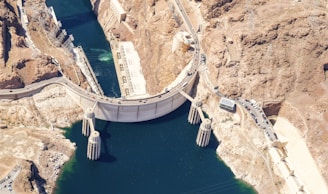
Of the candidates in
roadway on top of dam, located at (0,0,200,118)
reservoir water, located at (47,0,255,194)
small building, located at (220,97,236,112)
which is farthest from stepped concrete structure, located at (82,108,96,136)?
small building, located at (220,97,236,112)

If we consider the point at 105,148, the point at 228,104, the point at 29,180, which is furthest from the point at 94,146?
the point at 228,104

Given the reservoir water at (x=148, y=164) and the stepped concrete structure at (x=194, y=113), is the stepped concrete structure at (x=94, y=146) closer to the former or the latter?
the reservoir water at (x=148, y=164)

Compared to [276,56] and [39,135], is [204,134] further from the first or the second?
[39,135]

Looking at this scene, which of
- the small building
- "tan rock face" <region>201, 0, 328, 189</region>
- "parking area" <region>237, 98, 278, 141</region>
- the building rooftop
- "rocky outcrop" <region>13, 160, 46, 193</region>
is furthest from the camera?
the small building

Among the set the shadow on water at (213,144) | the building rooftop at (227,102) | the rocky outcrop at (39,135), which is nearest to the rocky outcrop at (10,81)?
the rocky outcrop at (39,135)

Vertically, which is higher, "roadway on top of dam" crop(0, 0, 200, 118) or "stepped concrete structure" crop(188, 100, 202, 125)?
"roadway on top of dam" crop(0, 0, 200, 118)

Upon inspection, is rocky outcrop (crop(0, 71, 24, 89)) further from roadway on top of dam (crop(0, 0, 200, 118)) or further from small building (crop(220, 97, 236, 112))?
small building (crop(220, 97, 236, 112))
